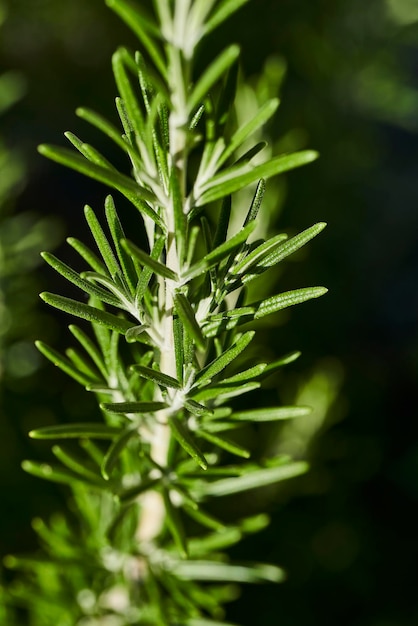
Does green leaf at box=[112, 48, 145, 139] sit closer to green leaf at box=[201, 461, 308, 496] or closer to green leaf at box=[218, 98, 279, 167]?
green leaf at box=[218, 98, 279, 167]

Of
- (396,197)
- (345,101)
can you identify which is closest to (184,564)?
(345,101)

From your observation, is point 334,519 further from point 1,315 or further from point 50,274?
point 50,274

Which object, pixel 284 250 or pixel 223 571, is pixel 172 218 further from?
pixel 223 571

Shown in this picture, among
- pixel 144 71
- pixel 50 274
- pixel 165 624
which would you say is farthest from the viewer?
pixel 50 274

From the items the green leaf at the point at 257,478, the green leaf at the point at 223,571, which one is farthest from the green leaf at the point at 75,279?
the green leaf at the point at 223,571

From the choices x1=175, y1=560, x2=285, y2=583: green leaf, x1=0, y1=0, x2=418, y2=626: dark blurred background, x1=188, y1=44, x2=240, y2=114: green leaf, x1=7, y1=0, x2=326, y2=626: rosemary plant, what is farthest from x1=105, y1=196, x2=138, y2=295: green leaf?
x1=0, y1=0, x2=418, y2=626: dark blurred background
